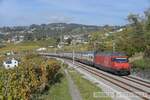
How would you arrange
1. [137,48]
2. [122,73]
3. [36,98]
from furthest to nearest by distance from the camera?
[137,48]
[122,73]
[36,98]

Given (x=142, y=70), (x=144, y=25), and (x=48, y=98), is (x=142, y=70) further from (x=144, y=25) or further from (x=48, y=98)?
(x=48, y=98)

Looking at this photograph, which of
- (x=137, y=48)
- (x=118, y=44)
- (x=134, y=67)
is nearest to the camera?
(x=134, y=67)

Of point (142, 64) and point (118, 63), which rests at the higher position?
point (118, 63)

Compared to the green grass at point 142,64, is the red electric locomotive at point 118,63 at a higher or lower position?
higher

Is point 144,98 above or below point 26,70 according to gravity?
below

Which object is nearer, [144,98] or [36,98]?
[36,98]

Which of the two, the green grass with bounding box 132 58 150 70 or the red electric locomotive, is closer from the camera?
the red electric locomotive

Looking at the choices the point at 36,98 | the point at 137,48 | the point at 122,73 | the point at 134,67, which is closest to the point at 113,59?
the point at 122,73

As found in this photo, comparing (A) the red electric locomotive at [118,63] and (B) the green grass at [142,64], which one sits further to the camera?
(B) the green grass at [142,64]

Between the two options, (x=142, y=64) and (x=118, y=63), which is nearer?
(x=118, y=63)

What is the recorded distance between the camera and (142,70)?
5969cm

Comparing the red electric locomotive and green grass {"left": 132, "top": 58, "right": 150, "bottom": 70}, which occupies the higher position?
the red electric locomotive

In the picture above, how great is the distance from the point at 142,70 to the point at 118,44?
106 ft

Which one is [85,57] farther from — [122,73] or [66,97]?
[66,97]
